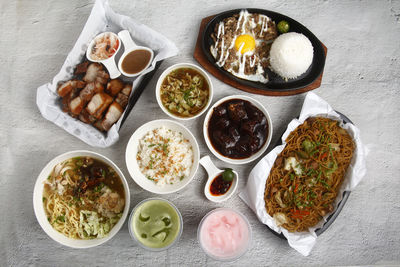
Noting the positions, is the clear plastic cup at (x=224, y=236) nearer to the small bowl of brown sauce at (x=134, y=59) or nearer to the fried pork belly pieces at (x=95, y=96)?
the fried pork belly pieces at (x=95, y=96)

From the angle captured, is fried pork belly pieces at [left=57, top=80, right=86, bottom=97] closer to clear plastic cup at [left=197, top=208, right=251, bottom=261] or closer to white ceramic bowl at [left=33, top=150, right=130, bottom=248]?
white ceramic bowl at [left=33, top=150, right=130, bottom=248]

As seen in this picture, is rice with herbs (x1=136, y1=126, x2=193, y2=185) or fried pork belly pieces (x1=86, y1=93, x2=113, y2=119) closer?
rice with herbs (x1=136, y1=126, x2=193, y2=185)

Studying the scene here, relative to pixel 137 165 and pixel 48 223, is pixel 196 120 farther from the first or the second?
pixel 48 223

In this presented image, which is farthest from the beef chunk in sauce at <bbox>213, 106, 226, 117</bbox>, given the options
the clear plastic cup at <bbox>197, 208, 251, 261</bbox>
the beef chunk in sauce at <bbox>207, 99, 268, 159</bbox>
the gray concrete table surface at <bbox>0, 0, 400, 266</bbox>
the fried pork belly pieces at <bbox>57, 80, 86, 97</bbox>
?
the fried pork belly pieces at <bbox>57, 80, 86, 97</bbox>

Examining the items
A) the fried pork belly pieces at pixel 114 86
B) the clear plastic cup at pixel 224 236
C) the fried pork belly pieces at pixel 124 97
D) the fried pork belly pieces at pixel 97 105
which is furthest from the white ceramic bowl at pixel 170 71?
the clear plastic cup at pixel 224 236

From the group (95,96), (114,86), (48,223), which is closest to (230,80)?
(114,86)

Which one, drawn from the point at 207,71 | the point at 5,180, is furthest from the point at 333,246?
the point at 5,180
